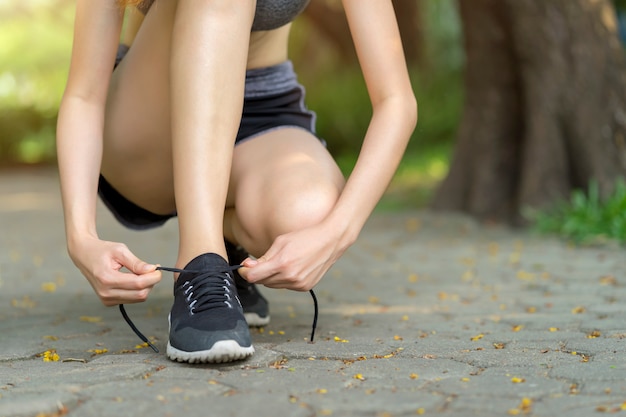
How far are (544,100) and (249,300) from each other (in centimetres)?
246

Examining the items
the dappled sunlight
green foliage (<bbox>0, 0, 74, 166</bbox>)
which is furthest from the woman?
green foliage (<bbox>0, 0, 74, 166</bbox>)

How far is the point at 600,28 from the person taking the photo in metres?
4.14

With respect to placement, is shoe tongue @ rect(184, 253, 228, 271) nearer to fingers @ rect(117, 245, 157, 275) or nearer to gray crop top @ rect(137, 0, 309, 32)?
fingers @ rect(117, 245, 157, 275)

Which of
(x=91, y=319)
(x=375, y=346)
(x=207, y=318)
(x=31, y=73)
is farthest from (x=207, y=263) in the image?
(x=31, y=73)

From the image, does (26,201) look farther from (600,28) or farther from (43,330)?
(43,330)

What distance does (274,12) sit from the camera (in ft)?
6.82

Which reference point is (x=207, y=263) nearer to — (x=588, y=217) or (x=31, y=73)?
(x=588, y=217)

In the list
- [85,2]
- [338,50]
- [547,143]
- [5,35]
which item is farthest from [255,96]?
[5,35]

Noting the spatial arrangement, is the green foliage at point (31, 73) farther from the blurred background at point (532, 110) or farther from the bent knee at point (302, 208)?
the bent knee at point (302, 208)

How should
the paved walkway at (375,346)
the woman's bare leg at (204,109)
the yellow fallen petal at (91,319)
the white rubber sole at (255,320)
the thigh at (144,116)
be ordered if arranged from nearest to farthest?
the paved walkway at (375,346) < the woman's bare leg at (204,109) < the thigh at (144,116) < the white rubber sole at (255,320) < the yellow fallen petal at (91,319)

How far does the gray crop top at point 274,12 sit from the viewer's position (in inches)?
81.0

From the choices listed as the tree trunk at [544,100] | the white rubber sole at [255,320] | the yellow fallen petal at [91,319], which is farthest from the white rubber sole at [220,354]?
the tree trunk at [544,100]

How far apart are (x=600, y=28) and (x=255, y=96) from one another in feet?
8.15

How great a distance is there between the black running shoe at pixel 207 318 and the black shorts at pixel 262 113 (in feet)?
1.56
